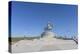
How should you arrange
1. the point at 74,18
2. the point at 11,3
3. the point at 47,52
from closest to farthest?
1. the point at 11,3
2. the point at 47,52
3. the point at 74,18

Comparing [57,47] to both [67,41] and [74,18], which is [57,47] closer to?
[67,41]

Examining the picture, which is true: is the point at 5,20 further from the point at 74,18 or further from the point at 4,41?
the point at 74,18

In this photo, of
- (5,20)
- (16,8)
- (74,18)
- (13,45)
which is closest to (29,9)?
(16,8)

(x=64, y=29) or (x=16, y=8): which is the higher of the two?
(x=16, y=8)

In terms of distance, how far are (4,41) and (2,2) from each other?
0.36 metres

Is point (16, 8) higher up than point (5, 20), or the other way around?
point (16, 8)

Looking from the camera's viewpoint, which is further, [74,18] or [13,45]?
[74,18]

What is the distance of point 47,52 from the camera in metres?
1.87

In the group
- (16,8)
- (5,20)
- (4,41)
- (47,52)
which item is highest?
(16,8)

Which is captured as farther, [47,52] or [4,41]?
[47,52]

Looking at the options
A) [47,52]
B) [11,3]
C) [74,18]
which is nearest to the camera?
[11,3]

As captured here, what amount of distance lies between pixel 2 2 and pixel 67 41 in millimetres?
766

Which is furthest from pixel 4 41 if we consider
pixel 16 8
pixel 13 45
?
pixel 16 8

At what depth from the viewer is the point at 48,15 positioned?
1.88m
